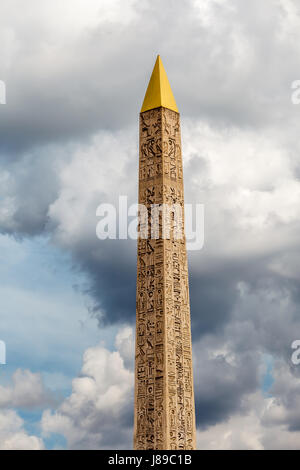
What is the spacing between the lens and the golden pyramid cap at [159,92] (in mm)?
42031

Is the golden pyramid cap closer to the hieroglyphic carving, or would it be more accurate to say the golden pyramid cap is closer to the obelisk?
the obelisk

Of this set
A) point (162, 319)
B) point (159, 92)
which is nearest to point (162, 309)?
point (162, 319)

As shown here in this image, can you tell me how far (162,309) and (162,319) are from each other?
38 centimetres

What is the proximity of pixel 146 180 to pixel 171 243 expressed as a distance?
9.44 ft

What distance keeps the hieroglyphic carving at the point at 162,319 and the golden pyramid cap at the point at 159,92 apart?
0.63 meters

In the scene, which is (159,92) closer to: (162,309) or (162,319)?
(162,309)

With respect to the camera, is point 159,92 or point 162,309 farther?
point 159,92

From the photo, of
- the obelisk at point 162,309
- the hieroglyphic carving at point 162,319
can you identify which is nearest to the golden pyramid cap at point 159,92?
the obelisk at point 162,309

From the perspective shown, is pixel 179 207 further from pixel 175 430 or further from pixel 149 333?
pixel 175 430

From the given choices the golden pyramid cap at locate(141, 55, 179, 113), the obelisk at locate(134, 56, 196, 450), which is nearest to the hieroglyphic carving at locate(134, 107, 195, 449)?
the obelisk at locate(134, 56, 196, 450)

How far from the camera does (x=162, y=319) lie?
38.8 metres

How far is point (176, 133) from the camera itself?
137 feet

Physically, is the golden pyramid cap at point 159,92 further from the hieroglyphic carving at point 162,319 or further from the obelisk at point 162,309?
the hieroglyphic carving at point 162,319
